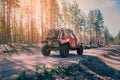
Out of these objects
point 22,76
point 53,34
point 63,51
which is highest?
point 53,34

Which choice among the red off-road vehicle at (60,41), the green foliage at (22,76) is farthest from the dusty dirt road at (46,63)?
the red off-road vehicle at (60,41)

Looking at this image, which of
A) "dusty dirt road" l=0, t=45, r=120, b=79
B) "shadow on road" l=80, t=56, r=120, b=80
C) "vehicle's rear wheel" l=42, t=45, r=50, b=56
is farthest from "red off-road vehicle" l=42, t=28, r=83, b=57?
"shadow on road" l=80, t=56, r=120, b=80

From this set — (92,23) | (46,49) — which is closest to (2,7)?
(46,49)

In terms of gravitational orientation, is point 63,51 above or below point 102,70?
above

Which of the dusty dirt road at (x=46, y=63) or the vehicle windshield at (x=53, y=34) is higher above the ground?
the vehicle windshield at (x=53, y=34)

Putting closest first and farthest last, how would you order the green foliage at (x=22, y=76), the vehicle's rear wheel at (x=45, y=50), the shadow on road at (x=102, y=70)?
the green foliage at (x=22, y=76) → the shadow on road at (x=102, y=70) → the vehicle's rear wheel at (x=45, y=50)

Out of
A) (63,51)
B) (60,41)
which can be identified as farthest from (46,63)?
(60,41)

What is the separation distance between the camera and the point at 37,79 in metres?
12.8

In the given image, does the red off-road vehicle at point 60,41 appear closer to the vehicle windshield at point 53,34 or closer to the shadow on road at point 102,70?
the vehicle windshield at point 53,34

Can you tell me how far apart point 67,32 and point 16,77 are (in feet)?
39.7

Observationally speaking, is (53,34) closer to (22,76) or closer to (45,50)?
(45,50)

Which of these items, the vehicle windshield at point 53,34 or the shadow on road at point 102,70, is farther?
the vehicle windshield at point 53,34

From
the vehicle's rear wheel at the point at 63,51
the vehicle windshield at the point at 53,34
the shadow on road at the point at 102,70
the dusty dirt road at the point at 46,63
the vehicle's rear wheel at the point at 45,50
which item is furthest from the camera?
the vehicle's rear wheel at the point at 45,50

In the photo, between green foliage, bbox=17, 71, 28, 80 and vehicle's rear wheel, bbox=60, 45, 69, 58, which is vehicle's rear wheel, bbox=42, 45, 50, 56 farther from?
green foliage, bbox=17, 71, 28, 80
